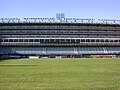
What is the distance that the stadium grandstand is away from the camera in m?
98.2

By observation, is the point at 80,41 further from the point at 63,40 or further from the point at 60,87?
the point at 60,87

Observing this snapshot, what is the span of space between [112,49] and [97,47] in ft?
14.9

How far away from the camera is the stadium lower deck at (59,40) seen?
3868 inches

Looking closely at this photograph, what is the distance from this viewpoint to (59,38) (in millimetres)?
102625

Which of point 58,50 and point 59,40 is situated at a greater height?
point 59,40

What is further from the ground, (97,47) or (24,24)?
(24,24)

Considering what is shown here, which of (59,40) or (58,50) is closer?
(58,50)

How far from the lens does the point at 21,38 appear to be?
4023 inches

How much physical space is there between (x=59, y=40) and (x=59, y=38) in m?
0.83

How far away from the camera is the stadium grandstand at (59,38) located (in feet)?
322

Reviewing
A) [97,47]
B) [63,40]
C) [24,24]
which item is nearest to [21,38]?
[24,24]

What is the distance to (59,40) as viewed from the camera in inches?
4018

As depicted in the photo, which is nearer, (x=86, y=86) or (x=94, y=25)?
(x=86, y=86)

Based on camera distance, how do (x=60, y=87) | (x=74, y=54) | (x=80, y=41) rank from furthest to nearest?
(x=80, y=41)
(x=74, y=54)
(x=60, y=87)
